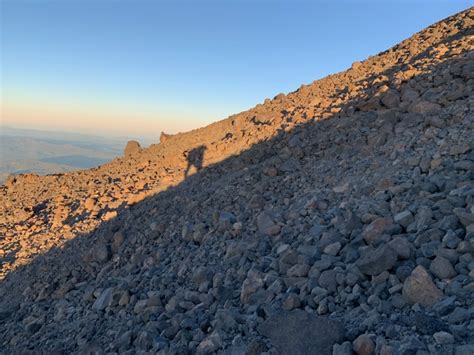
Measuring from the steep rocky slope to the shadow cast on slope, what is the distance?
0.14 feet

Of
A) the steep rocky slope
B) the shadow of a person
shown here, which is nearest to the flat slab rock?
the steep rocky slope

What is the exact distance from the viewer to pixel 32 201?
52.3ft

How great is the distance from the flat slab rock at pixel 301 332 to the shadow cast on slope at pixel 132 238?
2.87m

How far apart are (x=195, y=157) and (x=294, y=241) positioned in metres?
7.74

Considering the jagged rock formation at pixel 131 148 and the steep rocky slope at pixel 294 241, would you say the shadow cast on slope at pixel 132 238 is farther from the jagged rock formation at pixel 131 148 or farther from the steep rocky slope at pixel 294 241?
the jagged rock formation at pixel 131 148

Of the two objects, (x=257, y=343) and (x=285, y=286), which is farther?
(x=285, y=286)

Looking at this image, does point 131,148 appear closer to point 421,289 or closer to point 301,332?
point 301,332

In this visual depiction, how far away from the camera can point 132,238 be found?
820 cm

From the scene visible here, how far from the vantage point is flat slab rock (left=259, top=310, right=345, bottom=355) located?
341cm

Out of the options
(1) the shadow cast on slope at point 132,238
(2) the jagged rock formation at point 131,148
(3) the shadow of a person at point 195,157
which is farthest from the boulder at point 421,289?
(2) the jagged rock formation at point 131,148

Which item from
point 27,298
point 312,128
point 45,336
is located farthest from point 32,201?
point 312,128

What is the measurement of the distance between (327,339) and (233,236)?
330 centimetres

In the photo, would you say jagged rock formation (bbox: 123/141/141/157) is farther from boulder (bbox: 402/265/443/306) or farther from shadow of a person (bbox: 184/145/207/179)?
boulder (bbox: 402/265/443/306)

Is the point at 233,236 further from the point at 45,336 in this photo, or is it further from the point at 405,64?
the point at 405,64
